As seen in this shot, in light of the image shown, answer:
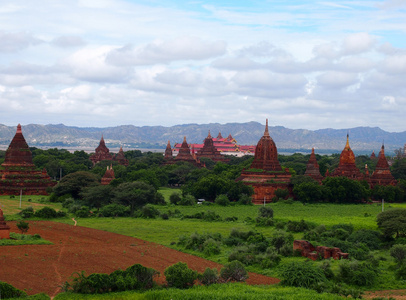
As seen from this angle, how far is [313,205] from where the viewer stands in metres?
66.1

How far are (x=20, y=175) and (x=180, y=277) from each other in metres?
49.2

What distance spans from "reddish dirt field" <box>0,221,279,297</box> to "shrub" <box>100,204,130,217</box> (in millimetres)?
10670

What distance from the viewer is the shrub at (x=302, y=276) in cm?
2894

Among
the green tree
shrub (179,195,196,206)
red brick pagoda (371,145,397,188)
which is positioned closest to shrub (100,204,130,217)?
shrub (179,195,196,206)

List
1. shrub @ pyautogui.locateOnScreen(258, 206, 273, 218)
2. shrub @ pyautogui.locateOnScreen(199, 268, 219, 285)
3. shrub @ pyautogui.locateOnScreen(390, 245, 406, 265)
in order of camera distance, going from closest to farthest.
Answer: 1. shrub @ pyautogui.locateOnScreen(199, 268, 219, 285)
2. shrub @ pyautogui.locateOnScreen(390, 245, 406, 265)
3. shrub @ pyautogui.locateOnScreen(258, 206, 273, 218)

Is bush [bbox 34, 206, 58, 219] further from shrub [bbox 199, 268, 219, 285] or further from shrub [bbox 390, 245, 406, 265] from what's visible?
shrub [bbox 390, 245, 406, 265]

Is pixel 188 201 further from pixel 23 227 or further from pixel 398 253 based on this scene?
pixel 398 253

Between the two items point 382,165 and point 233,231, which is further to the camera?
point 382,165

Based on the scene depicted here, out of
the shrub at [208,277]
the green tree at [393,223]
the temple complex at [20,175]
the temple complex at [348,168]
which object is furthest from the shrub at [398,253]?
the temple complex at [348,168]

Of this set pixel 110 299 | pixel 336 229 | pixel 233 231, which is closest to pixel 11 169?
pixel 233 231

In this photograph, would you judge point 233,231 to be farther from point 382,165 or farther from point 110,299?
point 382,165

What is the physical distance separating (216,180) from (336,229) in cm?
2742

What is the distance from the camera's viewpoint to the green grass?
1021 inches

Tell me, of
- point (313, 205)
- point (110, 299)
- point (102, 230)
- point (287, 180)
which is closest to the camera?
point (110, 299)
